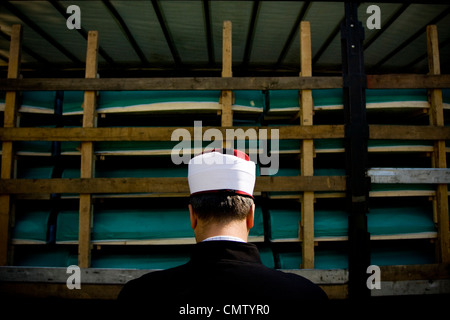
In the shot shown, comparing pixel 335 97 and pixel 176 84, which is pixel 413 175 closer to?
pixel 335 97

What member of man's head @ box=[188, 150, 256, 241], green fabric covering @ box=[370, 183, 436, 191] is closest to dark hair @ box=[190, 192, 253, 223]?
man's head @ box=[188, 150, 256, 241]

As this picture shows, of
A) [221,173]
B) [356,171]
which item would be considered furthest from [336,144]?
[221,173]

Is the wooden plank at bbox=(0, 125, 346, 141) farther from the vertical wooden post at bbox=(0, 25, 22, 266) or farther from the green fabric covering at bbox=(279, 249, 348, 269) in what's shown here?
the green fabric covering at bbox=(279, 249, 348, 269)

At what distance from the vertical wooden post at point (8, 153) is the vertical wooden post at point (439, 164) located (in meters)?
4.14

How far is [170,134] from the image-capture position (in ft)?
8.93

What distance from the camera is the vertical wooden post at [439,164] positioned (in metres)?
2.71

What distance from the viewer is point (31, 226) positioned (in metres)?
2.77

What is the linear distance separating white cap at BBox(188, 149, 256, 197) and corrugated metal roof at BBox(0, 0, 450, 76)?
261 cm

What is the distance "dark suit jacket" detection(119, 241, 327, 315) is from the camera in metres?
1.28

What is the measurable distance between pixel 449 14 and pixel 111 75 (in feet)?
17.3

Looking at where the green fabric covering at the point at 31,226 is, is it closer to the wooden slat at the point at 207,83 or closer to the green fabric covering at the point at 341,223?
the wooden slat at the point at 207,83

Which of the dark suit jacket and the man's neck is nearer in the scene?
the dark suit jacket
